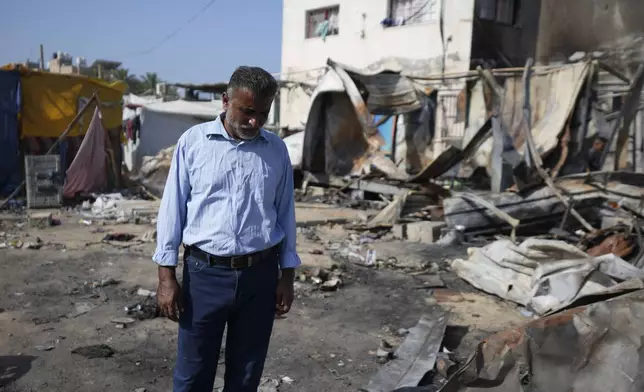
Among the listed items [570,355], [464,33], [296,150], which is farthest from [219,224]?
[464,33]

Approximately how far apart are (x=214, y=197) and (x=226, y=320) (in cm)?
54

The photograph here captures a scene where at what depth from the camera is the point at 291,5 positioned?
60.6ft

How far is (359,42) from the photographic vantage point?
16.3 metres

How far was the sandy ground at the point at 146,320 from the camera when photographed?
3.50 m

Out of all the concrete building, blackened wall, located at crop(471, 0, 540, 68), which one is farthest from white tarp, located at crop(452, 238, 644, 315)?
blackened wall, located at crop(471, 0, 540, 68)

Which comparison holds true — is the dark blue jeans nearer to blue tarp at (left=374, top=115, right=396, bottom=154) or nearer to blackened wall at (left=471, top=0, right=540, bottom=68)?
blue tarp at (left=374, top=115, right=396, bottom=154)

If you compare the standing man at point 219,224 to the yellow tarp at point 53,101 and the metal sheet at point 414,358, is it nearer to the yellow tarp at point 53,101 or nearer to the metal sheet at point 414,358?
the metal sheet at point 414,358

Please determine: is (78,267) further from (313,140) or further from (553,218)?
(313,140)

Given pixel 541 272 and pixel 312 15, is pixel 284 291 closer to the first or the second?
pixel 541 272

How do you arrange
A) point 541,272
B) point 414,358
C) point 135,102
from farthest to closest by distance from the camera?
point 135,102
point 541,272
point 414,358

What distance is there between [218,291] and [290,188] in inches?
22.1

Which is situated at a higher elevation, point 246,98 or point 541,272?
point 246,98

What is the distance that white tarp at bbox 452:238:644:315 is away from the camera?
4.63 meters

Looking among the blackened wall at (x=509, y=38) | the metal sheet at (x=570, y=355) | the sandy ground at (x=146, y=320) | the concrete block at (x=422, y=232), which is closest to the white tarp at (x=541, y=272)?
the sandy ground at (x=146, y=320)
